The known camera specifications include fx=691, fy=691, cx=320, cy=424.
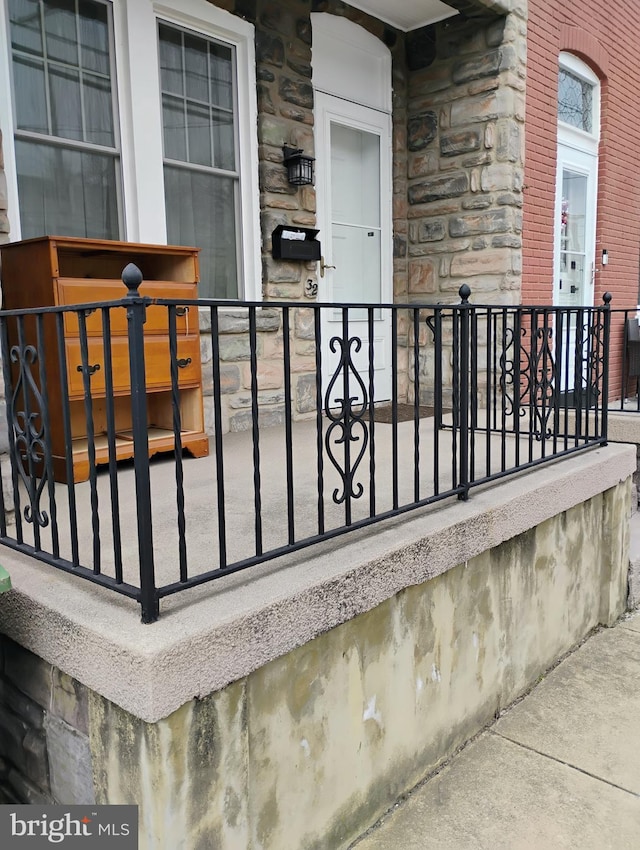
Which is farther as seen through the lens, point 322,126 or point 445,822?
point 322,126

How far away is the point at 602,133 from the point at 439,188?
2.12m

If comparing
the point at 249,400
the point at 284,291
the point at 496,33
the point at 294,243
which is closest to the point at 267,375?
the point at 249,400

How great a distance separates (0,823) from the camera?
180cm

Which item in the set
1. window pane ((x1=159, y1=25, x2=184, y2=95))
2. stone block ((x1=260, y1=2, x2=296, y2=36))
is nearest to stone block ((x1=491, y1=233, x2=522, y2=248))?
stone block ((x1=260, y1=2, x2=296, y2=36))

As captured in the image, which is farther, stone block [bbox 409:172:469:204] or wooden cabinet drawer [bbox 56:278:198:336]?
stone block [bbox 409:172:469:204]

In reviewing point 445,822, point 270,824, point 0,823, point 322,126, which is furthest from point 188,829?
point 322,126

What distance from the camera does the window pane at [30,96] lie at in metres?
3.12

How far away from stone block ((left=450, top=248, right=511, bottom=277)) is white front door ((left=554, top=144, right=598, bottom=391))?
1043 millimetres

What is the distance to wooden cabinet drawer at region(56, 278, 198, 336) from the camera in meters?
2.86

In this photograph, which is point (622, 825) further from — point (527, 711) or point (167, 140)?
point (167, 140)

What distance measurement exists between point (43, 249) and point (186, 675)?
1.97 metres

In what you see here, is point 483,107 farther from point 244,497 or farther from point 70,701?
point 70,701

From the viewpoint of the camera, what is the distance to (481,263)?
200 inches

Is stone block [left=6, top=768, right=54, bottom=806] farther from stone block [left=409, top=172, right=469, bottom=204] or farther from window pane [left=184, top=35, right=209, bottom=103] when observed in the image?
stone block [left=409, top=172, right=469, bottom=204]
